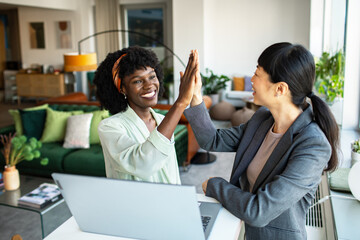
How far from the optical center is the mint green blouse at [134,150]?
1.20 metres

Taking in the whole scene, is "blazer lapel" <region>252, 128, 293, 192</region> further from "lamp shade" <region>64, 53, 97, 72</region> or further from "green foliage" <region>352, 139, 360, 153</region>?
"lamp shade" <region>64, 53, 97, 72</region>

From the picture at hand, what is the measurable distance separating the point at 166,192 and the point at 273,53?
592 millimetres

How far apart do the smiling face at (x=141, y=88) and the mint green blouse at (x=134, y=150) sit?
0.06 meters

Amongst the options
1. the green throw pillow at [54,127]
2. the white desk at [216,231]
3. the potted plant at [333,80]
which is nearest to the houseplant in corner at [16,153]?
the green throw pillow at [54,127]

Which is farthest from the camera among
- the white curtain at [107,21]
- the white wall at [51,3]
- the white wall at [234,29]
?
the white curtain at [107,21]

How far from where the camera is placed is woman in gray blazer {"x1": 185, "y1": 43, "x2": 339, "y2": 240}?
3.70ft

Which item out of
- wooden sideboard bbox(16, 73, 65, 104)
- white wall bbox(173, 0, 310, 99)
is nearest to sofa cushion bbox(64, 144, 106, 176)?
white wall bbox(173, 0, 310, 99)

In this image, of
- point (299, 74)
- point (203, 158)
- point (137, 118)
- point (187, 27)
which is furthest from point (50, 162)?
point (187, 27)

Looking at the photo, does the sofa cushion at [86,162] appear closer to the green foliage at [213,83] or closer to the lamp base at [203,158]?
the lamp base at [203,158]

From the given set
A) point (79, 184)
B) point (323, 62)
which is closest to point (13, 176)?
point (79, 184)

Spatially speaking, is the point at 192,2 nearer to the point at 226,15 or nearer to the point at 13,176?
the point at 226,15

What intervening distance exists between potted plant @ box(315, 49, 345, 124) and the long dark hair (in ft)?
8.30

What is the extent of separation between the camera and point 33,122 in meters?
4.46

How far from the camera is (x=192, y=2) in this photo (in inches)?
303
